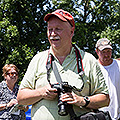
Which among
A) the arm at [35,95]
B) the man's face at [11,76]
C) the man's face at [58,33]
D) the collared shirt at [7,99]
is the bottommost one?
the collared shirt at [7,99]

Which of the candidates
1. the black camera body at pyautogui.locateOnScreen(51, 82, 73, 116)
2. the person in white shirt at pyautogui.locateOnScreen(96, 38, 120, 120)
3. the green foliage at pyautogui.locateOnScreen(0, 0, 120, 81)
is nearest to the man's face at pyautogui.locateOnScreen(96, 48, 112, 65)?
→ the person in white shirt at pyautogui.locateOnScreen(96, 38, 120, 120)

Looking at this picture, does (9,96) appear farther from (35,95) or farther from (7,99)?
(35,95)

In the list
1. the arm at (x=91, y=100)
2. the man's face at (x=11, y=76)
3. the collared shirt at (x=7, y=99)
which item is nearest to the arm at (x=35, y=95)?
the arm at (x=91, y=100)

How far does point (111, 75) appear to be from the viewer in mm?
4098

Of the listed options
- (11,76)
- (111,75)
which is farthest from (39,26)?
(111,75)

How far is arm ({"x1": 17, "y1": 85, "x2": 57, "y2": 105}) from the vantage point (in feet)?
7.20

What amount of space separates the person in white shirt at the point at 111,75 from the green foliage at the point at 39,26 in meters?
11.1

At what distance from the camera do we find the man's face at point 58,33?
2338 mm

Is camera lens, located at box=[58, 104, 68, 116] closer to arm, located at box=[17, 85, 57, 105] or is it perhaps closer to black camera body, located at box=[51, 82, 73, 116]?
black camera body, located at box=[51, 82, 73, 116]

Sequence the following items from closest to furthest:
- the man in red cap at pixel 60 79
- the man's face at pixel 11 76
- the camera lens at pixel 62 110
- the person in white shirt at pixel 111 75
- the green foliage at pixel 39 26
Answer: the camera lens at pixel 62 110 < the man in red cap at pixel 60 79 < the person in white shirt at pixel 111 75 < the man's face at pixel 11 76 < the green foliage at pixel 39 26

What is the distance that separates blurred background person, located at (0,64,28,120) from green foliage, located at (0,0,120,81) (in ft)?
34.1

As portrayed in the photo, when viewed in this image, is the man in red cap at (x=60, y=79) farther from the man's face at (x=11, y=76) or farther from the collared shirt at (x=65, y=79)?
the man's face at (x=11, y=76)

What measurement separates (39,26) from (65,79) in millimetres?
15409

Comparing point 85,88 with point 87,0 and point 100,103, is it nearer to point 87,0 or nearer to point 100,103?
point 100,103
